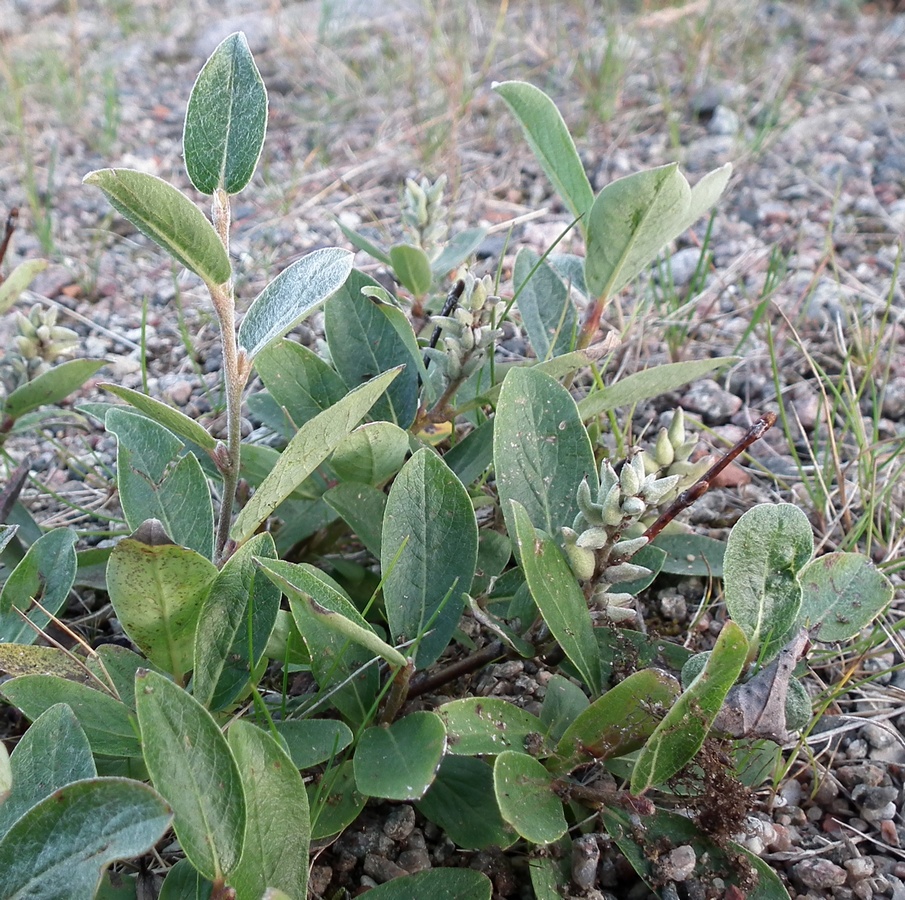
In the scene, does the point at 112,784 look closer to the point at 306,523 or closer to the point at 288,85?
the point at 306,523

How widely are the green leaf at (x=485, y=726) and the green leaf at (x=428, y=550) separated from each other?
12 cm

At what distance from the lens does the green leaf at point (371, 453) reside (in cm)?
133

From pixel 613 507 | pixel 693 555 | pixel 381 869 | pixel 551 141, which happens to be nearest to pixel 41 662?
pixel 381 869

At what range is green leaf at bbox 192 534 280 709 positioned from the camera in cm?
117

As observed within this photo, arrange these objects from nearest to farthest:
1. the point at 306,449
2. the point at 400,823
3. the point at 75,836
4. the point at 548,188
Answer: the point at 75,836 < the point at 306,449 < the point at 400,823 < the point at 548,188

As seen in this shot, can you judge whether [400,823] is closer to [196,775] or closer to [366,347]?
[196,775]

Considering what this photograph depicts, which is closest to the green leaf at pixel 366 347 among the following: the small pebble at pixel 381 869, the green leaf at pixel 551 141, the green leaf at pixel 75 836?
the green leaf at pixel 551 141

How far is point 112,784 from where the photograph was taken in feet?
3.07

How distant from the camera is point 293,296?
119 cm

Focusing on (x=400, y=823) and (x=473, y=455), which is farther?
(x=473, y=455)

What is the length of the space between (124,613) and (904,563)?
131cm

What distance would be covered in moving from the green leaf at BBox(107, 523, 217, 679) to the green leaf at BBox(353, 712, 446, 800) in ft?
0.91

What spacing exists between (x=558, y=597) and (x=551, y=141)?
80cm

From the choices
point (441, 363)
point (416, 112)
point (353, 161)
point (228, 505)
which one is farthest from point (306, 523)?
point (416, 112)
